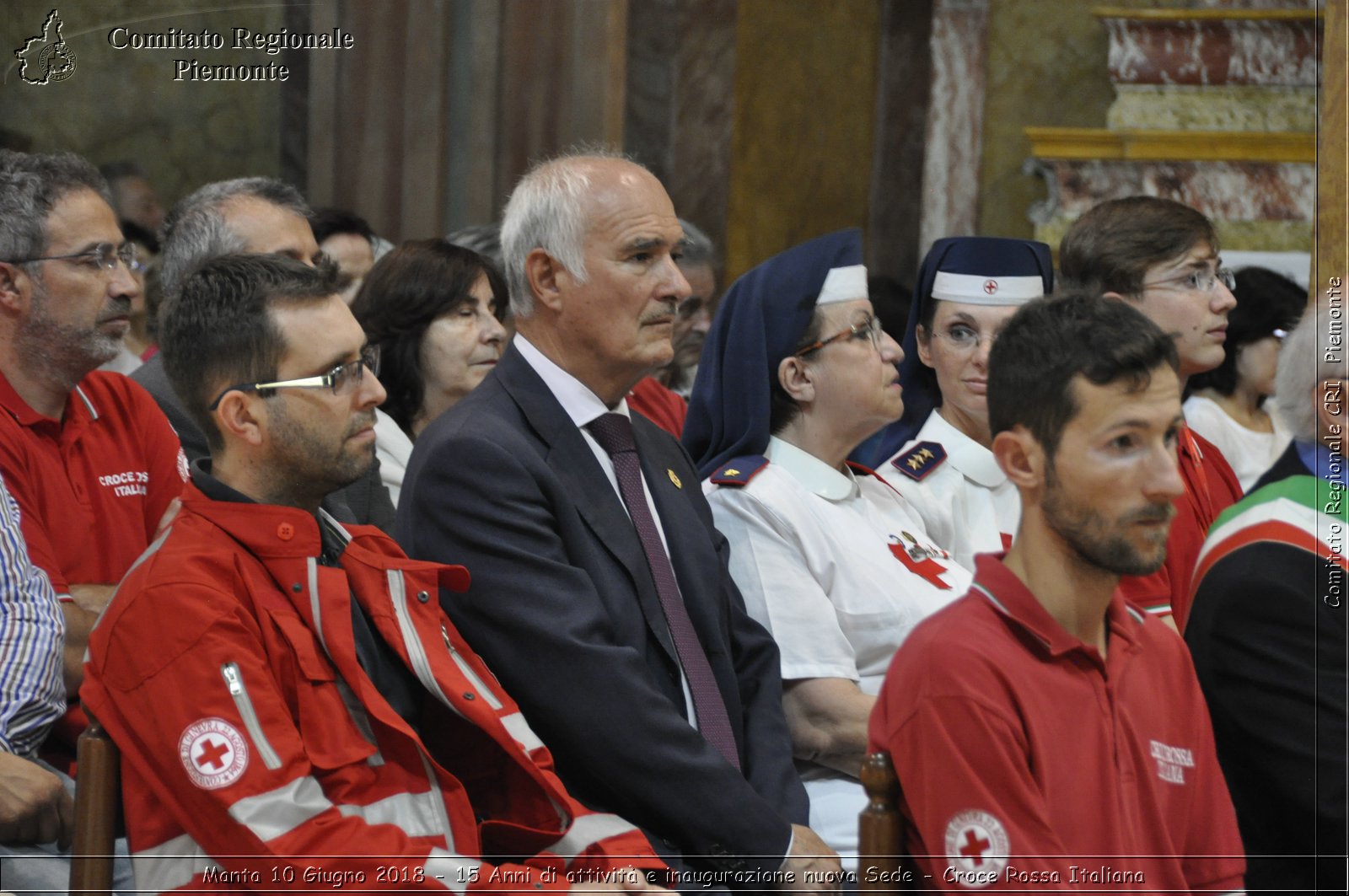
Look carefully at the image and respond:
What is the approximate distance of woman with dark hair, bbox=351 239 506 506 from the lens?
3.68 m

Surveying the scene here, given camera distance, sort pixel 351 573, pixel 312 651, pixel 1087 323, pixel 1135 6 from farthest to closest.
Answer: pixel 1135 6 < pixel 351 573 < pixel 312 651 < pixel 1087 323

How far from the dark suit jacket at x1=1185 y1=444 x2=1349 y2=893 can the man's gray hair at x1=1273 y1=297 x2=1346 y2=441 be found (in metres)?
0.10

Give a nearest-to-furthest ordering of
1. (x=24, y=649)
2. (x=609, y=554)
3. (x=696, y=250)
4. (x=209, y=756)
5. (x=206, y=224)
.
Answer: (x=209, y=756), (x=24, y=649), (x=609, y=554), (x=206, y=224), (x=696, y=250)

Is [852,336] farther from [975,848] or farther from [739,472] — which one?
[975,848]

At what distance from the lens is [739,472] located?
2.96 meters

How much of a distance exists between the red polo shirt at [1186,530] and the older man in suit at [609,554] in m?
0.70

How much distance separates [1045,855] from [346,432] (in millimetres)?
1206

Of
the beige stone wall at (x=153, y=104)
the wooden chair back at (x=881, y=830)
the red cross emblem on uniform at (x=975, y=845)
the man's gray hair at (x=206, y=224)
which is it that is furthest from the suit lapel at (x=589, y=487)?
the beige stone wall at (x=153, y=104)

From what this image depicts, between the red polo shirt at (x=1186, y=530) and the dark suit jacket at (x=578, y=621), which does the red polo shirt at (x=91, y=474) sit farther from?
the red polo shirt at (x=1186, y=530)

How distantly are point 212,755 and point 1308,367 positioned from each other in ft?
5.59

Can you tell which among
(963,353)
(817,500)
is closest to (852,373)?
(817,500)

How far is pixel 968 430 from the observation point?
3439 millimetres

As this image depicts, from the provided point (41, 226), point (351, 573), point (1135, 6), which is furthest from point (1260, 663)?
point (1135, 6)

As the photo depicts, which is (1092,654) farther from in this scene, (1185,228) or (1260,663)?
(1185,228)
